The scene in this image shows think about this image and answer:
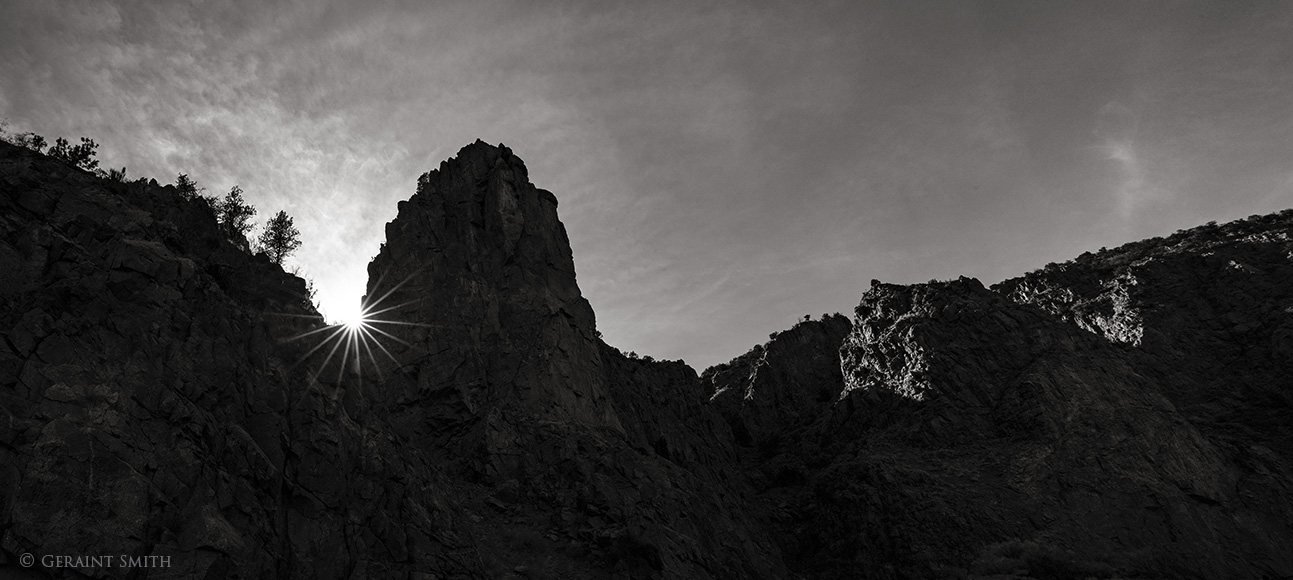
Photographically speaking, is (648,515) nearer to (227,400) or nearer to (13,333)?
(227,400)

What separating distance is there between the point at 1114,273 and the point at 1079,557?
130 feet

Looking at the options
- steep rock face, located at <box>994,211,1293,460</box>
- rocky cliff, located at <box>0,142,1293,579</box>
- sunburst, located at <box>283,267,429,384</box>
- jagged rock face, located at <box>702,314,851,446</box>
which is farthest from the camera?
jagged rock face, located at <box>702,314,851,446</box>

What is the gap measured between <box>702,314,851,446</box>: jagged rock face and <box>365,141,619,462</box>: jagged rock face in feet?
85.1

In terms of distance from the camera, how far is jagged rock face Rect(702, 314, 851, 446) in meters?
65.1

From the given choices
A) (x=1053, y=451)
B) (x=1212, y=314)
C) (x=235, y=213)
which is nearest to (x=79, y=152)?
(x=235, y=213)

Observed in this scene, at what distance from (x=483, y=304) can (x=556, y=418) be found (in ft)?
33.9

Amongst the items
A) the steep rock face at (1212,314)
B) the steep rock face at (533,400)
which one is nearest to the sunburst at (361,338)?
the steep rock face at (533,400)

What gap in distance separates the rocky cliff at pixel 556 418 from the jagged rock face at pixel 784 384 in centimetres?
49

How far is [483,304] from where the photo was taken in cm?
4303

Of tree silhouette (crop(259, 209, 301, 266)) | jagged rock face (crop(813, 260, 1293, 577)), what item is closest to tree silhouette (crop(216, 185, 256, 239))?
tree silhouette (crop(259, 209, 301, 266))

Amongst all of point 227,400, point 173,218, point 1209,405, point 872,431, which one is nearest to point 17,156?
point 173,218

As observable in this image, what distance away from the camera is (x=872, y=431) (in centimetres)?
4909

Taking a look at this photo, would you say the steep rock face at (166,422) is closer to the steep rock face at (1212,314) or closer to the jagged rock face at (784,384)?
the jagged rock face at (784,384)

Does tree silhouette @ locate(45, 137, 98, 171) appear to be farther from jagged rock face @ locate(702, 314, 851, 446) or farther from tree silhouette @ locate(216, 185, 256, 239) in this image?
jagged rock face @ locate(702, 314, 851, 446)
